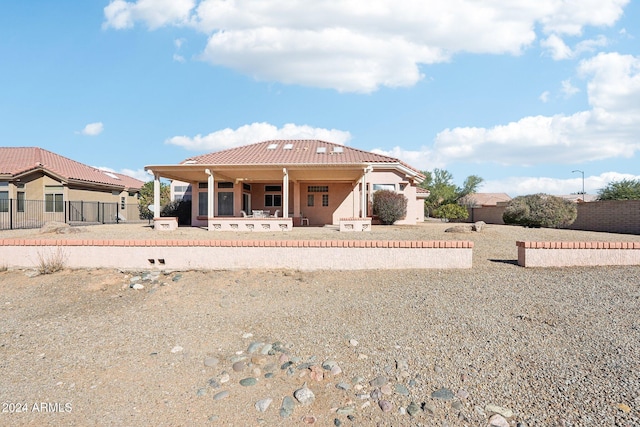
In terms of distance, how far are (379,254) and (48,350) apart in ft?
21.4

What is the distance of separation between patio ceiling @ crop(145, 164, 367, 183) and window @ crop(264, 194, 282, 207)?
265 centimetres

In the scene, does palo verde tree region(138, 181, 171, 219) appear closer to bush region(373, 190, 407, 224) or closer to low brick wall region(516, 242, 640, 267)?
bush region(373, 190, 407, 224)

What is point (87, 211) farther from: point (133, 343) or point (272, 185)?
point (133, 343)

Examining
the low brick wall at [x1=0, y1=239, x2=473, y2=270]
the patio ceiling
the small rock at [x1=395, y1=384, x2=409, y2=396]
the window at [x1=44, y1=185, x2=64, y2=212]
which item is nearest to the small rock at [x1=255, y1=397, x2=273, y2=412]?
the small rock at [x1=395, y1=384, x2=409, y2=396]

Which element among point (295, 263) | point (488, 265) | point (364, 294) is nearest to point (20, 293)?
point (295, 263)

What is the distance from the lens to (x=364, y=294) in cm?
752

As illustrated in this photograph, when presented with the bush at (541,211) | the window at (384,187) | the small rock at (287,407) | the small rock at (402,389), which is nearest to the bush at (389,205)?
the window at (384,187)

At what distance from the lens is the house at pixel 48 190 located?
2503 cm

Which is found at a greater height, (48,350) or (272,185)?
(272,185)

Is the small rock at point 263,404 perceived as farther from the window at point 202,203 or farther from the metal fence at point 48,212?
the metal fence at point 48,212

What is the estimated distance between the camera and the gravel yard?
13.3 ft

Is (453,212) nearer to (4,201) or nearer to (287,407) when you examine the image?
(287,407)

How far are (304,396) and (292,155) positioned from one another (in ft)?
66.6

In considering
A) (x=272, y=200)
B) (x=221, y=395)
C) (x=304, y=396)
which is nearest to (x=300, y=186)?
(x=272, y=200)
